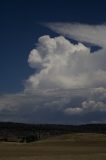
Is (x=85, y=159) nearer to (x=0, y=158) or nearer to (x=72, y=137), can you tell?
(x=0, y=158)

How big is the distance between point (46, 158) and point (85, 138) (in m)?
49.2

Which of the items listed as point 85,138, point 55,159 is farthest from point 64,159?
point 85,138

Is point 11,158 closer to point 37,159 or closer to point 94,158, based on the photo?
point 37,159

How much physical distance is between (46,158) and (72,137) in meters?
49.7

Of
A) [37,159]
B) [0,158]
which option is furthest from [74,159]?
[0,158]

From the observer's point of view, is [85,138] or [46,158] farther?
[85,138]

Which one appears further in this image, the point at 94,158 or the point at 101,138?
the point at 101,138

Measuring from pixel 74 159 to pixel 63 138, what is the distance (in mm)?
50971

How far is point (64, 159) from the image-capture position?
47.4m

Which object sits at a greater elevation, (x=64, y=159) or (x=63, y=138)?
(x=63, y=138)

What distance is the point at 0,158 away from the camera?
48.6 metres

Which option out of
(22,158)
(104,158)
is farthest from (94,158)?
(22,158)

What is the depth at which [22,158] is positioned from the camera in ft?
158

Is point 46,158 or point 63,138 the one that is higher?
point 63,138
